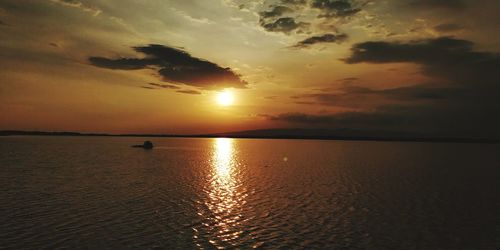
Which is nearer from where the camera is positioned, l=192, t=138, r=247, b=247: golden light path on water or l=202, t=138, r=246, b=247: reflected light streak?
l=192, t=138, r=247, b=247: golden light path on water

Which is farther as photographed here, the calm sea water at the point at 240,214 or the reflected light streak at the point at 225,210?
the reflected light streak at the point at 225,210

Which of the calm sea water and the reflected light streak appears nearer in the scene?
the calm sea water

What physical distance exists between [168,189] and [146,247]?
22360 mm

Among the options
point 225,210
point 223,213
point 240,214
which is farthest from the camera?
point 225,210

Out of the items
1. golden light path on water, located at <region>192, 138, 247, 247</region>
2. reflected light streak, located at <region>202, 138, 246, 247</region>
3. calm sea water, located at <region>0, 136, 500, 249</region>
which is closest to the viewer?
calm sea water, located at <region>0, 136, 500, 249</region>

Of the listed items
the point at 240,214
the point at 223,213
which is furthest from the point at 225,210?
the point at 240,214

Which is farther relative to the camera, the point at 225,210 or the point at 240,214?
the point at 225,210

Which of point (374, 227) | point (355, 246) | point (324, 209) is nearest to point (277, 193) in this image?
point (324, 209)

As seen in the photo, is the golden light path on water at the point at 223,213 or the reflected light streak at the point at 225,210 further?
the reflected light streak at the point at 225,210

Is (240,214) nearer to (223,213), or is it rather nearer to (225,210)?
(223,213)

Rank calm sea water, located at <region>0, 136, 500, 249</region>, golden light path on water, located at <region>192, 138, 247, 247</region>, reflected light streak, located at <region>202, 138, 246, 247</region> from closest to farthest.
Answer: calm sea water, located at <region>0, 136, 500, 249</region>
golden light path on water, located at <region>192, 138, 247, 247</region>
reflected light streak, located at <region>202, 138, 246, 247</region>

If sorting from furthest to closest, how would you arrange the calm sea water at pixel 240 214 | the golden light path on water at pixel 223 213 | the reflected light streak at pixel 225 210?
the reflected light streak at pixel 225 210 < the golden light path on water at pixel 223 213 < the calm sea water at pixel 240 214

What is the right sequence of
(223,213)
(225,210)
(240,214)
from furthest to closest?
(225,210) → (223,213) → (240,214)

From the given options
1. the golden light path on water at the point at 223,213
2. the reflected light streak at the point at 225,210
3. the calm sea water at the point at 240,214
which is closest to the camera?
the calm sea water at the point at 240,214
